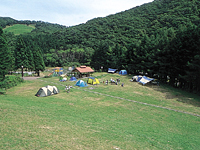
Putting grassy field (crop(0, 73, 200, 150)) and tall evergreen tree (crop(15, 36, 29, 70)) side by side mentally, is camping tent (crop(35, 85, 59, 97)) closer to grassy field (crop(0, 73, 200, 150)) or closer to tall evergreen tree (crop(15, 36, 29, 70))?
grassy field (crop(0, 73, 200, 150))

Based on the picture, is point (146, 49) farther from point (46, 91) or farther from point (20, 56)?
point (20, 56)

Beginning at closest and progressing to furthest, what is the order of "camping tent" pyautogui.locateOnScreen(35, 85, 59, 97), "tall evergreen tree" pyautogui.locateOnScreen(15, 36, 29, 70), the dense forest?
"camping tent" pyautogui.locateOnScreen(35, 85, 59, 97) < the dense forest < "tall evergreen tree" pyautogui.locateOnScreen(15, 36, 29, 70)

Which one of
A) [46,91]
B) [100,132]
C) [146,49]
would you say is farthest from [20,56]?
[100,132]

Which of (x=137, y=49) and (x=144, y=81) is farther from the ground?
(x=137, y=49)

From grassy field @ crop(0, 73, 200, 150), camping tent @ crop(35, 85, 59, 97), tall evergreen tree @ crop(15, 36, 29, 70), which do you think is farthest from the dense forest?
grassy field @ crop(0, 73, 200, 150)

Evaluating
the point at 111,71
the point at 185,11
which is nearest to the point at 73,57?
the point at 111,71

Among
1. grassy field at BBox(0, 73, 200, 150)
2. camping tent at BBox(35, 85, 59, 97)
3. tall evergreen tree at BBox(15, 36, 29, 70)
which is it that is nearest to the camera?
grassy field at BBox(0, 73, 200, 150)

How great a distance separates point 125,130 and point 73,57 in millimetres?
77466

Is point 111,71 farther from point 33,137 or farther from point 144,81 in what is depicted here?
point 33,137

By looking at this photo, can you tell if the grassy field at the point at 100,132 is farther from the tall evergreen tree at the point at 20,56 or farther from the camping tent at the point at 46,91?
the tall evergreen tree at the point at 20,56

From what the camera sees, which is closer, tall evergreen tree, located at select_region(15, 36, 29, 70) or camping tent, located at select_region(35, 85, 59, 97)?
camping tent, located at select_region(35, 85, 59, 97)

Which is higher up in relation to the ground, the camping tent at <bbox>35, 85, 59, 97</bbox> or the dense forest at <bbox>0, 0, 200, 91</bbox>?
the dense forest at <bbox>0, 0, 200, 91</bbox>

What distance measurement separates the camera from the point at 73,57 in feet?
276

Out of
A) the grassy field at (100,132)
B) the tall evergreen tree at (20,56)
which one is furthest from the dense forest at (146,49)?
the grassy field at (100,132)
